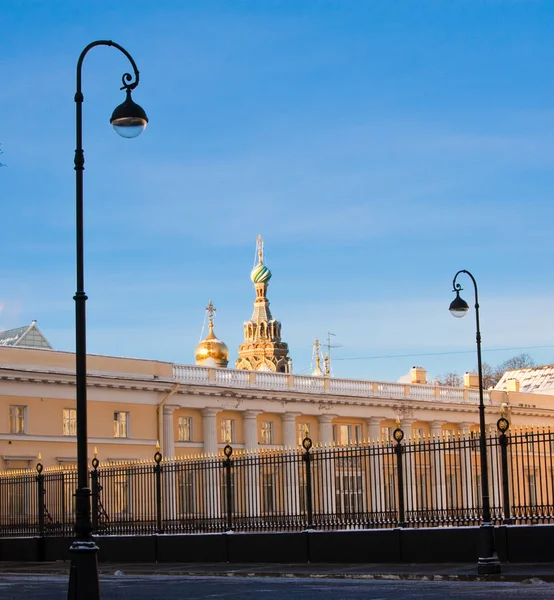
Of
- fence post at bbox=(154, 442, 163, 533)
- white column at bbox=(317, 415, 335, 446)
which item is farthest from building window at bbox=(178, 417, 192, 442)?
fence post at bbox=(154, 442, 163, 533)

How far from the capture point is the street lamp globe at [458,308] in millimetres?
28500

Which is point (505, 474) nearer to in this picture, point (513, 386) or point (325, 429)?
point (325, 429)

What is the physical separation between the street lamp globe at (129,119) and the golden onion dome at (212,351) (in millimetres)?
67230

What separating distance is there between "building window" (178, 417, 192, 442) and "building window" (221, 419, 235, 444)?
278cm

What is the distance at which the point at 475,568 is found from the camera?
80.1 ft

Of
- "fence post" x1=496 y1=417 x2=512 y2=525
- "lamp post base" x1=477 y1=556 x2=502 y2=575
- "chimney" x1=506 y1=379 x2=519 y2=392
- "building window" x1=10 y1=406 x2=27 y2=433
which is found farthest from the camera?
"chimney" x1=506 y1=379 x2=519 y2=392

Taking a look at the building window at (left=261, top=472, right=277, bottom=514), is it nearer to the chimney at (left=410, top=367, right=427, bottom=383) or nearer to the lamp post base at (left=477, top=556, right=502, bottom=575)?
the lamp post base at (left=477, top=556, right=502, bottom=575)

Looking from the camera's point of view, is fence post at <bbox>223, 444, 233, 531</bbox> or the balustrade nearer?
fence post at <bbox>223, 444, 233, 531</bbox>

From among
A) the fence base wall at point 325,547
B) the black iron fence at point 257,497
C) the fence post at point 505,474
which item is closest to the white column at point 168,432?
the black iron fence at point 257,497

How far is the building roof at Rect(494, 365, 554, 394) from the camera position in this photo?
101 m

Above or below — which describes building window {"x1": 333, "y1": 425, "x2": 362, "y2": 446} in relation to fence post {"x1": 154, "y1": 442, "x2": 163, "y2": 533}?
above

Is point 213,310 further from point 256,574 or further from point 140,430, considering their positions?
point 256,574

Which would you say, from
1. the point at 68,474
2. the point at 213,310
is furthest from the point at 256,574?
the point at 213,310

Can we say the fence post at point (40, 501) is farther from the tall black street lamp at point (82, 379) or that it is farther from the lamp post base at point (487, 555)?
the tall black street lamp at point (82, 379)
